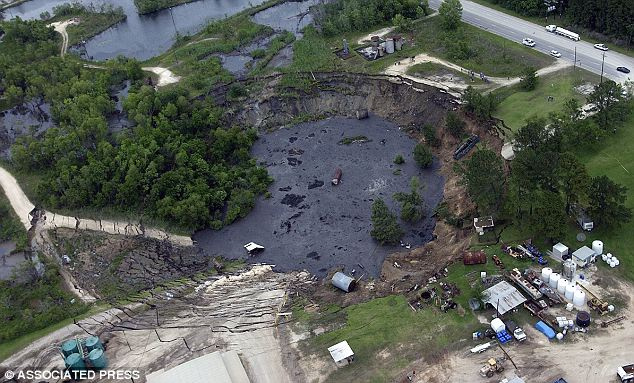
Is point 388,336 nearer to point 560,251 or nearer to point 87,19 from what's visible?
point 560,251

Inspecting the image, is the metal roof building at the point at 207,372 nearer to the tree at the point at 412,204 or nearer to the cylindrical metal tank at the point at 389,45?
the tree at the point at 412,204

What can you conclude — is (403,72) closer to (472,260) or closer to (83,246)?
(472,260)

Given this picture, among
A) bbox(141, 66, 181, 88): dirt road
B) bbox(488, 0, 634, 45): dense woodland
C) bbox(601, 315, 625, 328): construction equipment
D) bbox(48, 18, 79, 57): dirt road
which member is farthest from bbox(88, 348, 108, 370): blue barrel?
bbox(48, 18, 79, 57): dirt road

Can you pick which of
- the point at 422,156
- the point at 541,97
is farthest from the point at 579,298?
the point at 541,97

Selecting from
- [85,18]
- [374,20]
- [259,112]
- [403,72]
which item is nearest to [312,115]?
[259,112]

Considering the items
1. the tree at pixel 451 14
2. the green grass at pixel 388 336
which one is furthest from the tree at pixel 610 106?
the tree at pixel 451 14
